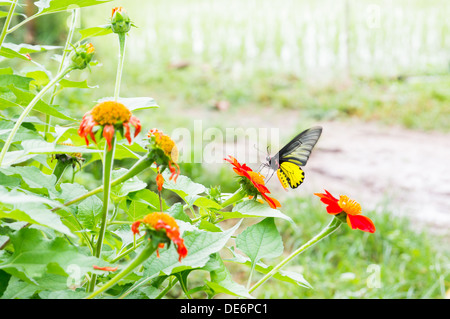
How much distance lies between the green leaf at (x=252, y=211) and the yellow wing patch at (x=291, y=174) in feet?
0.87

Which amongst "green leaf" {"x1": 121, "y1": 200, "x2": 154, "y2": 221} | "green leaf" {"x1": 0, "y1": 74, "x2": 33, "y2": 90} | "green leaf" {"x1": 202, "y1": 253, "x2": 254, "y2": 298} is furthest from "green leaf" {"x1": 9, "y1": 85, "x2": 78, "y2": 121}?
"green leaf" {"x1": 202, "y1": 253, "x2": 254, "y2": 298}

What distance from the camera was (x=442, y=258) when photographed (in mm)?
2016

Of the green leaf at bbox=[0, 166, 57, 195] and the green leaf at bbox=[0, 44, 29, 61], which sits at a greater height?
the green leaf at bbox=[0, 44, 29, 61]

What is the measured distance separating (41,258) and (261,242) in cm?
26

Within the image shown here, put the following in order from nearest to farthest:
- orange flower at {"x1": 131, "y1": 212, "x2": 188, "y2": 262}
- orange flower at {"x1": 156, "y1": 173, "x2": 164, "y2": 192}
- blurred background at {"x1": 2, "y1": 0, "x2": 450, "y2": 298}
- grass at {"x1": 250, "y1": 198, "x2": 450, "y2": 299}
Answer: orange flower at {"x1": 131, "y1": 212, "x2": 188, "y2": 262} < orange flower at {"x1": 156, "y1": 173, "x2": 164, "y2": 192} < grass at {"x1": 250, "y1": 198, "x2": 450, "y2": 299} < blurred background at {"x1": 2, "y1": 0, "x2": 450, "y2": 298}

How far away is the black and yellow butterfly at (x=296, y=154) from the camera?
2.86 ft

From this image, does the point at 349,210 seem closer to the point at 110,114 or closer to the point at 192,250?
the point at 192,250

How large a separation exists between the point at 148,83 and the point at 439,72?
2.32 m

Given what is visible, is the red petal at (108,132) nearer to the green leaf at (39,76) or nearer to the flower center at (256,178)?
→ the flower center at (256,178)

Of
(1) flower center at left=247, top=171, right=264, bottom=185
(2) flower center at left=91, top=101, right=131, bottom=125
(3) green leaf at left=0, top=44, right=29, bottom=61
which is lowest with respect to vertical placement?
(1) flower center at left=247, top=171, right=264, bottom=185

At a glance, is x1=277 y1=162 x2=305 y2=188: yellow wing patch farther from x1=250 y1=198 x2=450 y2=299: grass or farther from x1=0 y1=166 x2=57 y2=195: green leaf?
x1=250 y1=198 x2=450 y2=299: grass

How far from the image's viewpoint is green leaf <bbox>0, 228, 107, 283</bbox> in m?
0.46

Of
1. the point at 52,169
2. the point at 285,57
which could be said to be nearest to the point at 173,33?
the point at 285,57
